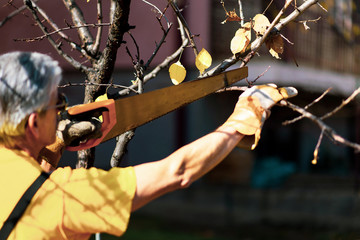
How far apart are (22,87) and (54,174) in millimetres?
254

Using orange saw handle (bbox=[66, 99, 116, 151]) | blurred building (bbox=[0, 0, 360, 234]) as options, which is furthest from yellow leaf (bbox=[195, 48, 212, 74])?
blurred building (bbox=[0, 0, 360, 234])

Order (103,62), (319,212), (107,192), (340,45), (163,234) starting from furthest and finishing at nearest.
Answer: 1. (340,45)
2. (319,212)
3. (163,234)
4. (103,62)
5. (107,192)

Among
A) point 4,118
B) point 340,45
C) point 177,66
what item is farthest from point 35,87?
point 340,45

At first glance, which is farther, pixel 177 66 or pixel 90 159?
pixel 90 159

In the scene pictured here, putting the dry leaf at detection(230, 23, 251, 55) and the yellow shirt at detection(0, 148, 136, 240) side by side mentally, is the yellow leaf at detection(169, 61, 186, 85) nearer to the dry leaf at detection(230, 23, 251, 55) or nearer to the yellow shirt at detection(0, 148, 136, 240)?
the dry leaf at detection(230, 23, 251, 55)

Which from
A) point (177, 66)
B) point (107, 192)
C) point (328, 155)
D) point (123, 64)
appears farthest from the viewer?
point (328, 155)

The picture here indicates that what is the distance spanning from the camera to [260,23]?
6.65 feet

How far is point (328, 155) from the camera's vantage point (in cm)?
1378

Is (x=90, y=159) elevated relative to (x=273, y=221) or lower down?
elevated

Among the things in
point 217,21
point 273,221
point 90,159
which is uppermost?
point 90,159

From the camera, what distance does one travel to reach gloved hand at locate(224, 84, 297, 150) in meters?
1.62

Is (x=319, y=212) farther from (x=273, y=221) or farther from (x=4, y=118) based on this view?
(x=4, y=118)

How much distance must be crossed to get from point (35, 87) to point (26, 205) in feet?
1.05

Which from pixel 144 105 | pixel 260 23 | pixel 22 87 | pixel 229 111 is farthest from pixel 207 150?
pixel 229 111
